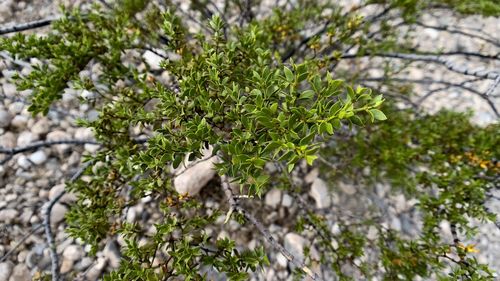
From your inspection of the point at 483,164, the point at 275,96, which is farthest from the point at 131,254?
the point at 483,164

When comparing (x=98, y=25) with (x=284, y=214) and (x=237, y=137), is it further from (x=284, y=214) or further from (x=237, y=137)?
(x=284, y=214)

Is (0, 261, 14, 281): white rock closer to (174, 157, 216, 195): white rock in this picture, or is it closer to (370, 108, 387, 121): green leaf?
(174, 157, 216, 195): white rock

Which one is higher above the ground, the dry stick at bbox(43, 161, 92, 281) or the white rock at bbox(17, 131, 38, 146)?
the white rock at bbox(17, 131, 38, 146)

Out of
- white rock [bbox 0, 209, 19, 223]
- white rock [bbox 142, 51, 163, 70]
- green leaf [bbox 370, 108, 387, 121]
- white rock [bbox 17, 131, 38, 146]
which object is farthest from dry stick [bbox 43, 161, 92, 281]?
green leaf [bbox 370, 108, 387, 121]

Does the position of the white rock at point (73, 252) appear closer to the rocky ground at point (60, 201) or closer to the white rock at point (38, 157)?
the rocky ground at point (60, 201)

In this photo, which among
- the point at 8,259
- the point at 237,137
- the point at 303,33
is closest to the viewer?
the point at 237,137

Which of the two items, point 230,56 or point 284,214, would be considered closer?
point 230,56
